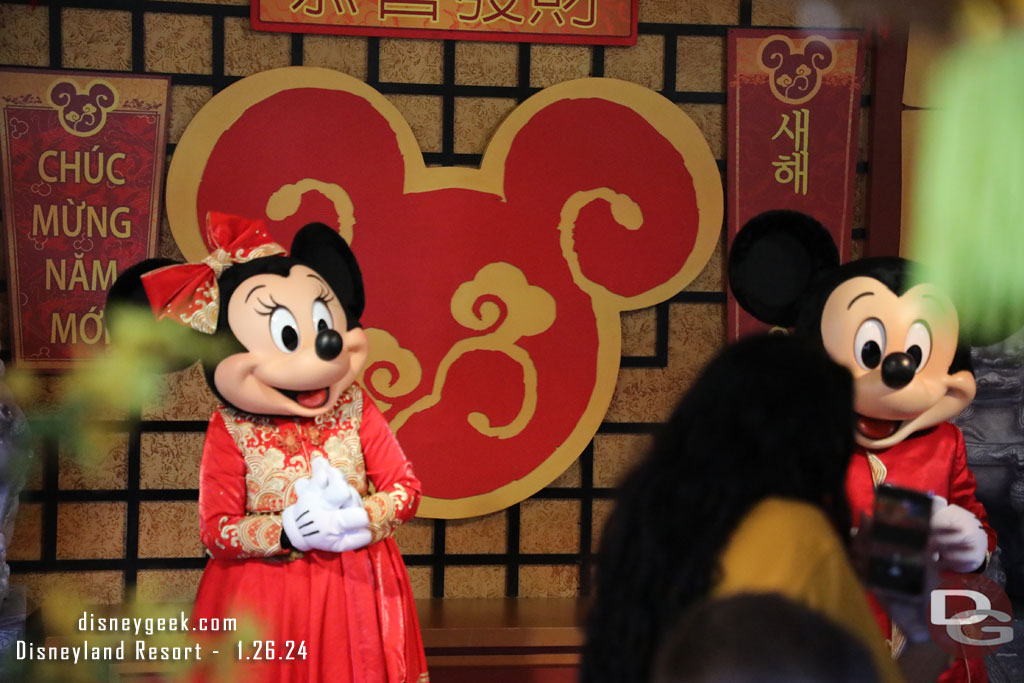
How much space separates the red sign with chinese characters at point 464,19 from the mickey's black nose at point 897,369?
1.22 meters

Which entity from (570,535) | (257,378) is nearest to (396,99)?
(257,378)

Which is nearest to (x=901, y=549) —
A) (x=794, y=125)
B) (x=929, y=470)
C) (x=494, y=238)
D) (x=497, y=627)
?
(x=929, y=470)

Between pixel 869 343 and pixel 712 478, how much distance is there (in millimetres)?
932

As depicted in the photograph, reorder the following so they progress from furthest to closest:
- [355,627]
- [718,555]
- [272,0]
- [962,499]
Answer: [272,0], [962,499], [355,627], [718,555]

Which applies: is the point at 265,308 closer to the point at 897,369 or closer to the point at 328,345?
the point at 328,345

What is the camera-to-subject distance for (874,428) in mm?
1705

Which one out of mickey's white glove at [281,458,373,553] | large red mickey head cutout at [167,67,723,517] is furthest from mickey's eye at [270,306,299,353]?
large red mickey head cutout at [167,67,723,517]

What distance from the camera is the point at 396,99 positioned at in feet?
7.88

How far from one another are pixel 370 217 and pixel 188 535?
0.94 meters

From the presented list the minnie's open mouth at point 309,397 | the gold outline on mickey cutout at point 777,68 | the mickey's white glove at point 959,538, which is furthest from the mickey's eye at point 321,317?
the gold outline on mickey cutout at point 777,68

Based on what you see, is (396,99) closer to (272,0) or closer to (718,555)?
(272,0)

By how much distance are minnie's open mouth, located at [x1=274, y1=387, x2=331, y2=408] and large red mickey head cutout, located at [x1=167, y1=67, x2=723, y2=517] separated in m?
0.68

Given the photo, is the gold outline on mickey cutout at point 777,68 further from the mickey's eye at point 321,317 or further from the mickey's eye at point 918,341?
the mickey's eye at point 321,317

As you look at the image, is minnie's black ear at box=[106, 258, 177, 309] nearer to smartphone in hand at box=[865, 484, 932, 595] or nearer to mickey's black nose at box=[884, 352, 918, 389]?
mickey's black nose at box=[884, 352, 918, 389]
